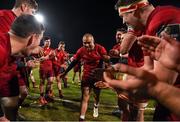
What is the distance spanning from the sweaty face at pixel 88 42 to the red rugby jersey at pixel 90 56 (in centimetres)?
15

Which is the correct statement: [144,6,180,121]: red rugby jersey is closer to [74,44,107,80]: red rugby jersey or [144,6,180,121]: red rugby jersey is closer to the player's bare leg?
the player's bare leg

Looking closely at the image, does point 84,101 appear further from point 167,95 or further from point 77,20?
point 77,20

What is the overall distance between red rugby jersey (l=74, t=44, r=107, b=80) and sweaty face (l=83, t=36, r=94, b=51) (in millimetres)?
153

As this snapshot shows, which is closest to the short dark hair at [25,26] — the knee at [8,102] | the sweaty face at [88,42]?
the knee at [8,102]

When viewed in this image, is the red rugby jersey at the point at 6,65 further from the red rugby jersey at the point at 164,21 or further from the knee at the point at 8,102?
the red rugby jersey at the point at 164,21

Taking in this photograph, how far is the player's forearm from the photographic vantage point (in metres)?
1.68

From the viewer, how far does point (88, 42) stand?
8.90 metres

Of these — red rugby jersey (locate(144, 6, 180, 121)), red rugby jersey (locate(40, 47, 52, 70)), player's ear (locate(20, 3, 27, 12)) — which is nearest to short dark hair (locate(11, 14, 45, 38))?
player's ear (locate(20, 3, 27, 12))

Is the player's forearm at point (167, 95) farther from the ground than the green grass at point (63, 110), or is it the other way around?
the player's forearm at point (167, 95)

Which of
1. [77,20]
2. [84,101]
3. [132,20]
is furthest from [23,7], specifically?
[77,20]

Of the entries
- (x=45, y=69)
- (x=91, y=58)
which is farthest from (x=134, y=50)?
(x=45, y=69)

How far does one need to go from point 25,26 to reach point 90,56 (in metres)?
4.68

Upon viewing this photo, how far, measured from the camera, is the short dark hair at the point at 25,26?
472 centimetres

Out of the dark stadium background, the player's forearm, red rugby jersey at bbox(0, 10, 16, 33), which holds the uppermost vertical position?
the dark stadium background
